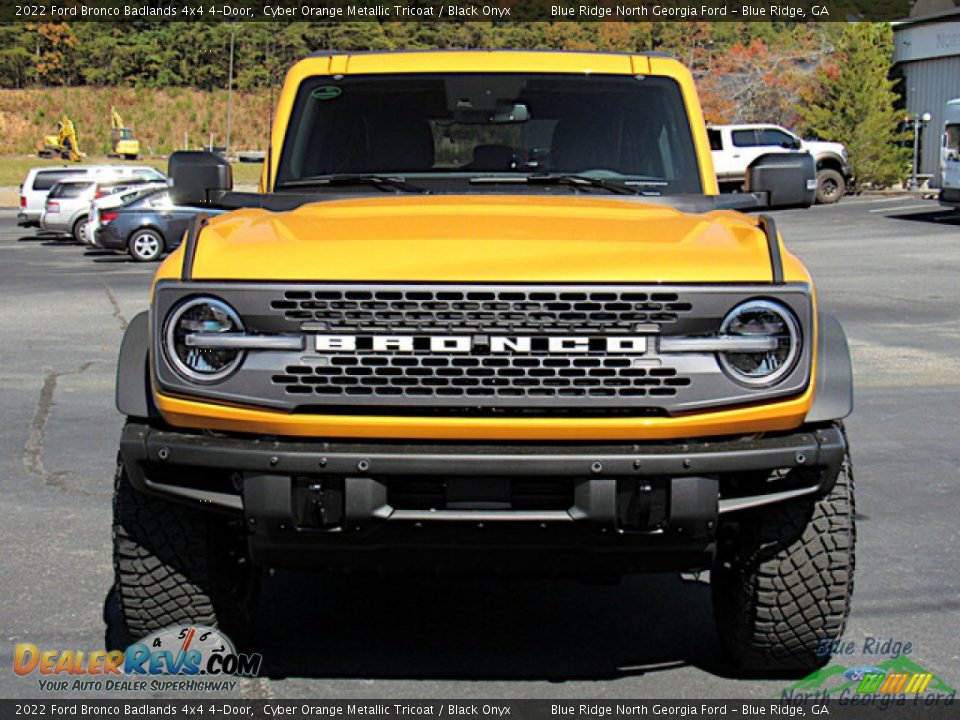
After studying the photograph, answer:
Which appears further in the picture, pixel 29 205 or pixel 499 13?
pixel 499 13

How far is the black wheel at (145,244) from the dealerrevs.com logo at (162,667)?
21.9 m

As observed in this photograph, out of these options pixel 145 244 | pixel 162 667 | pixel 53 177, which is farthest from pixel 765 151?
pixel 162 667

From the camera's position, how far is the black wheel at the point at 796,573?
4.31 meters

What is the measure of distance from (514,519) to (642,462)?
1.25ft

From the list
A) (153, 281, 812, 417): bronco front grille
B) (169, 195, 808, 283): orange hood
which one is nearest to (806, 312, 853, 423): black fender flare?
(153, 281, 812, 417): bronco front grille

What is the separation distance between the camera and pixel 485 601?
5539 mm

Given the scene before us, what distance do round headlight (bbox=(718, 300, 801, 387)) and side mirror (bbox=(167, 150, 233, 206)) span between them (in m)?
2.42

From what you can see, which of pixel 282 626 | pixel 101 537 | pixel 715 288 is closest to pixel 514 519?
pixel 715 288

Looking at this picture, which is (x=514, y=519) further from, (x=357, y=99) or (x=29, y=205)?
(x=29, y=205)

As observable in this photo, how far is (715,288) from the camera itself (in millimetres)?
4004

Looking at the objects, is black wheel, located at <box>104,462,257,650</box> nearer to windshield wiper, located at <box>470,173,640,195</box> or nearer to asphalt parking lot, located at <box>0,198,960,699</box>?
asphalt parking lot, located at <box>0,198,960,699</box>

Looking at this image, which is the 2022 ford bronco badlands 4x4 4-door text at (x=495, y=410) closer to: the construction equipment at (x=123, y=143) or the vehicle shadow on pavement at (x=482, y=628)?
the vehicle shadow on pavement at (x=482, y=628)

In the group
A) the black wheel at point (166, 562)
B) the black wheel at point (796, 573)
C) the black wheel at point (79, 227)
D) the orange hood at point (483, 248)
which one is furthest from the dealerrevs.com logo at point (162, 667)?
the black wheel at point (79, 227)
